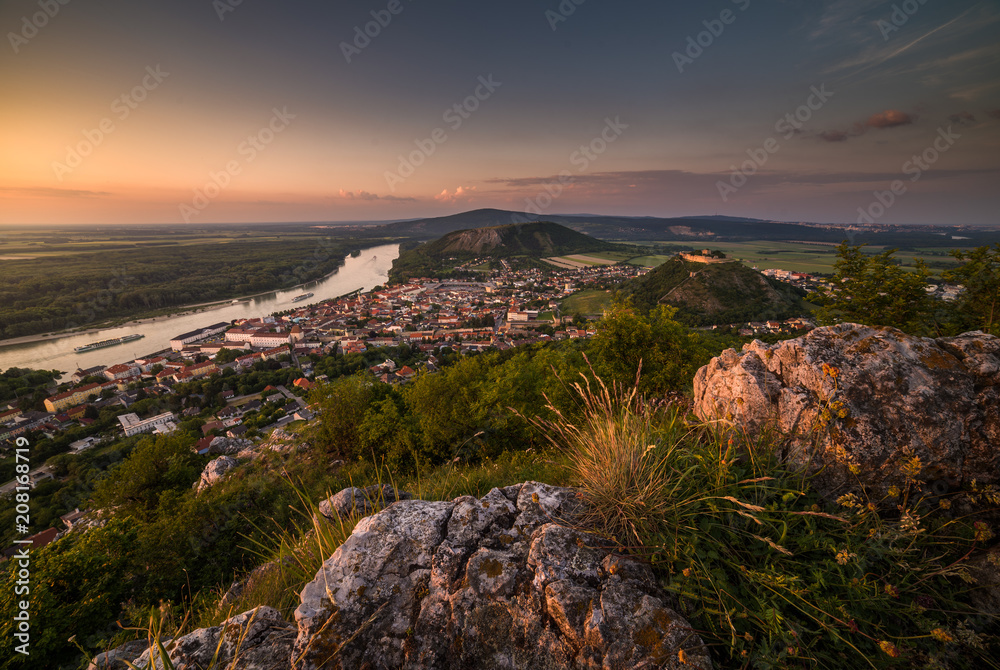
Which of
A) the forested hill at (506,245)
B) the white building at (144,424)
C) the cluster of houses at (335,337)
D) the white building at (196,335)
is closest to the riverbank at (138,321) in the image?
the white building at (196,335)

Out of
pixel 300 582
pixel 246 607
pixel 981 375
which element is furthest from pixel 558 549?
pixel 981 375

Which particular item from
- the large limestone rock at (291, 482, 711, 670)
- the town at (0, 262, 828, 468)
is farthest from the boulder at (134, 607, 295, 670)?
the town at (0, 262, 828, 468)

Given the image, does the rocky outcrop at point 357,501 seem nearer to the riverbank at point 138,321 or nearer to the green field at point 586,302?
the green field at point 586,302

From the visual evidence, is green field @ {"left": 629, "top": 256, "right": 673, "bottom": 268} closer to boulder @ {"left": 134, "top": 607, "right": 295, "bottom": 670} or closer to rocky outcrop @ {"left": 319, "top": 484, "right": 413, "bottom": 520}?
rocky outcrop @ {"left": 319, "top": 484, "right": 413, "bottom": 520}

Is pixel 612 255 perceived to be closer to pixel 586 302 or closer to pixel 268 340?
pixel 586 302

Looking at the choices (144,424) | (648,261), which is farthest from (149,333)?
(648,261)

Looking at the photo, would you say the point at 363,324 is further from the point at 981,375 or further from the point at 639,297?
the point at 981,375
